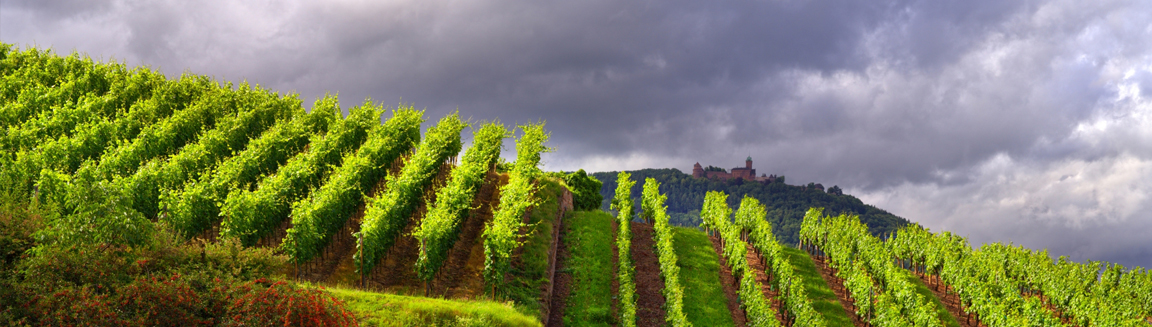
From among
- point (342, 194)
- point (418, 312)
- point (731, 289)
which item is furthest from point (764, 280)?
point (342, 194)

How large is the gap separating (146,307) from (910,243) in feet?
128

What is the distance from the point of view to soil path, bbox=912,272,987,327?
1201 inches

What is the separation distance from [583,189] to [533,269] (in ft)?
58.5

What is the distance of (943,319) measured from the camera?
30031 millimetres

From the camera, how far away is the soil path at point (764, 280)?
1129 inches

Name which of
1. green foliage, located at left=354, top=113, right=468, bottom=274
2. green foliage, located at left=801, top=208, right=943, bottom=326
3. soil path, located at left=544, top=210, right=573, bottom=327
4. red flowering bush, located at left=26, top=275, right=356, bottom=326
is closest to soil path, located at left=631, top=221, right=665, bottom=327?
soil path, located at left=544, top=210, right=573, bottom=327

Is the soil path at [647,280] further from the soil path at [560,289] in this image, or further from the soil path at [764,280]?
the soil path at [764,280]

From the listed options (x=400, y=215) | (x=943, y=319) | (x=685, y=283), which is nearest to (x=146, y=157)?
(x=400, y=215)

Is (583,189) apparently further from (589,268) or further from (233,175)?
(233,175)

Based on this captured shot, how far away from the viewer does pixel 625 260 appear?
29.8m

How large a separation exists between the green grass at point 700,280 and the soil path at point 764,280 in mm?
2001

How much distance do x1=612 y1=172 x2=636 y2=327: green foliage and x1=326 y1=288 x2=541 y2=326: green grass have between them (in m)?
4.55

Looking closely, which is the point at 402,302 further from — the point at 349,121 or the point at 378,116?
the point at 378,116

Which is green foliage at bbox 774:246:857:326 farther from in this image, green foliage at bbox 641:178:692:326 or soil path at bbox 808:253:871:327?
green foliage at bbox 641:178:692:326
